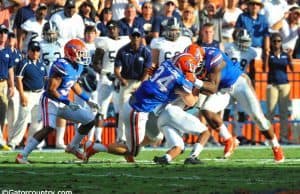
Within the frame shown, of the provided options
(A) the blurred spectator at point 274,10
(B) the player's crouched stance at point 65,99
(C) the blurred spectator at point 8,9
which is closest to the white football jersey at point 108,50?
(C) the blurred spectator at point 8,9

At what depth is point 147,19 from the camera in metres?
20.0

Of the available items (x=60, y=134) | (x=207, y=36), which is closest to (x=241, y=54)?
(x=207, y=36)

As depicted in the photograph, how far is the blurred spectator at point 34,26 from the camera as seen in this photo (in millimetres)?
19281

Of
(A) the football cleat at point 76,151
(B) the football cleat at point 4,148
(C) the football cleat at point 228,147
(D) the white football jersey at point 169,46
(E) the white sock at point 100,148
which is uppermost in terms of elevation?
(D) the white football jersey at point 169,46

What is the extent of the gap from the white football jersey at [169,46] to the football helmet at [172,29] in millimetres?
124

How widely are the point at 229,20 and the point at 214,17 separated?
0.35 m

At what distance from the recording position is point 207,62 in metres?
14.6

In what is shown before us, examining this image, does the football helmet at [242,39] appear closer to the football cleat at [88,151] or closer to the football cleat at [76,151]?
the football cleat at [76,151]

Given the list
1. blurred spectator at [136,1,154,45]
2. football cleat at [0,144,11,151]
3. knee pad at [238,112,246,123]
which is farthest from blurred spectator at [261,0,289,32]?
football cleat at [0,144,11,151]

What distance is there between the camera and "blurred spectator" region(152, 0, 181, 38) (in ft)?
64.8

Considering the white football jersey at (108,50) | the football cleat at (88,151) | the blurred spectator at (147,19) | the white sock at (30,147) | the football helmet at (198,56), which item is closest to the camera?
the football helmet at (198,56)

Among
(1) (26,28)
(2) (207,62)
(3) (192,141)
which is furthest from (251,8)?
(2) (207,62)

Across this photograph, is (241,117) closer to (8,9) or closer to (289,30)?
(289,30)

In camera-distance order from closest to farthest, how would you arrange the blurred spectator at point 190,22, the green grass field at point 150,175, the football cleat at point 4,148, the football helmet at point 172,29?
1. the green grass field at point 150,175
2. the football cleat at point 4,148
3. the football helmet at point 172,29
4. the blurred spectator at point 190,22
